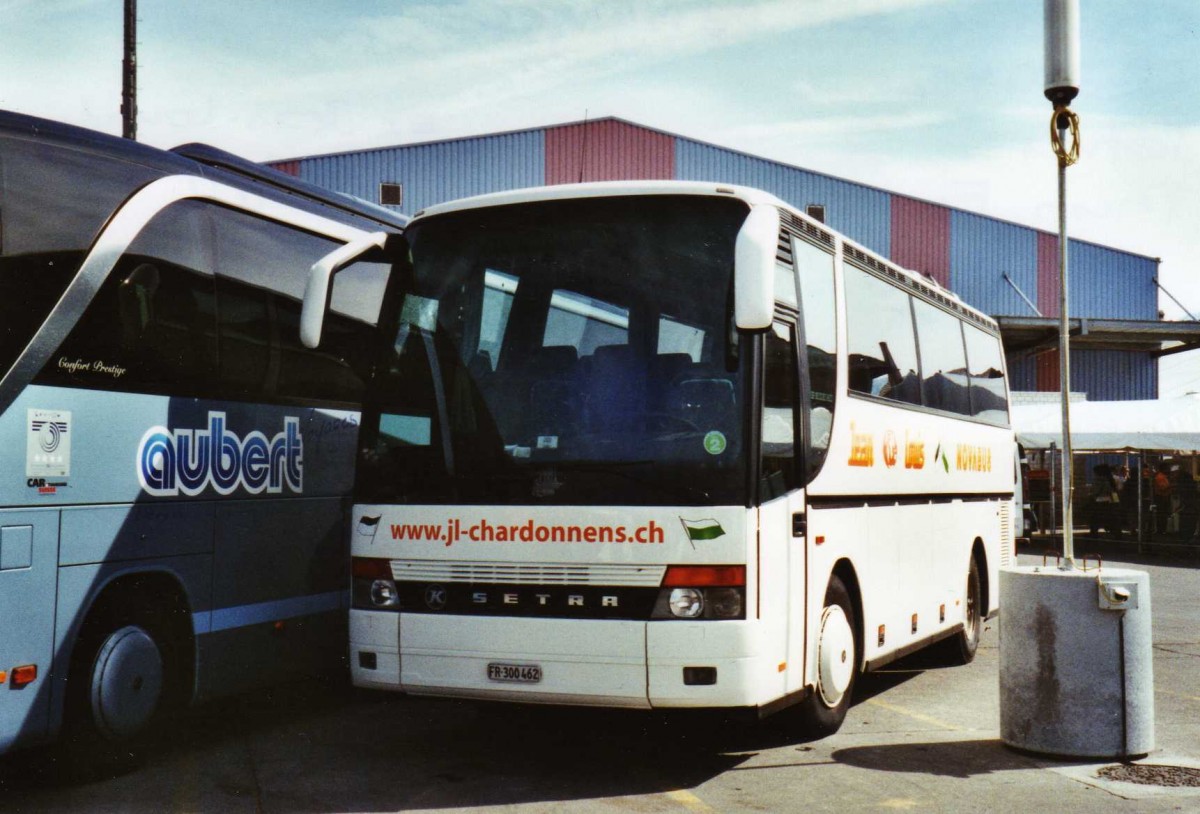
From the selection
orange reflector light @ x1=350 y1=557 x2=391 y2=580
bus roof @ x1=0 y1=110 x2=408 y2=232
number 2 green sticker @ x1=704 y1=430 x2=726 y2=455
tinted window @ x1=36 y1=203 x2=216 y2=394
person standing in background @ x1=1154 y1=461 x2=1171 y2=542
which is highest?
bus roof @ x1=0 y1=110 x2=408 y2=232

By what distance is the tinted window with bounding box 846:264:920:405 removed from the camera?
8.62 meters

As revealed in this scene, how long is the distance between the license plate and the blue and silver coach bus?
1.95 m

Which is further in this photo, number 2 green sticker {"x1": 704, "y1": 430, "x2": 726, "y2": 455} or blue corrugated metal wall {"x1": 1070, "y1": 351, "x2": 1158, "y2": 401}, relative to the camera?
blue corrugated metal wall {"x1": 1070, "y1": 351, "x2": 1158, "y2": 401}

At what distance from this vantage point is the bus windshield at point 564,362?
6.54 meters

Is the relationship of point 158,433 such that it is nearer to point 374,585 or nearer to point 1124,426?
point 374,585

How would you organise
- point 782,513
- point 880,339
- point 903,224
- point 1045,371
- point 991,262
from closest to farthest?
point 782,513
point 880,339
point 903,224
point 991,262
point 1045,371

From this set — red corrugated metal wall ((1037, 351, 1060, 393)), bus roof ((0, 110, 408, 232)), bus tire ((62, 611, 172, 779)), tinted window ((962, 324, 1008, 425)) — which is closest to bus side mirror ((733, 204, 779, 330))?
bus roof ((0, 110, 408, 232))

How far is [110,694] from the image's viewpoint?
682 cm

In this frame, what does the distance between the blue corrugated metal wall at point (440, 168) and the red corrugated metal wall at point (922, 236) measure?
10.9 m

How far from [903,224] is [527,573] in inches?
1346

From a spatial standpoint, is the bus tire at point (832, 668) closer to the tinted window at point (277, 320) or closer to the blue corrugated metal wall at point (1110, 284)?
the tinted window at point (277, 320)

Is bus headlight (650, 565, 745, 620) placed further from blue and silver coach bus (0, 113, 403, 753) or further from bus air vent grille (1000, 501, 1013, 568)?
bus air vent grille (1000, 501, 1013, 568)

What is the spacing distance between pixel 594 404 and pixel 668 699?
1.51 metres

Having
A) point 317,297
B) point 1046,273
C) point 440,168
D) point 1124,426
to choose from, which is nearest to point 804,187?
point 1046,273
